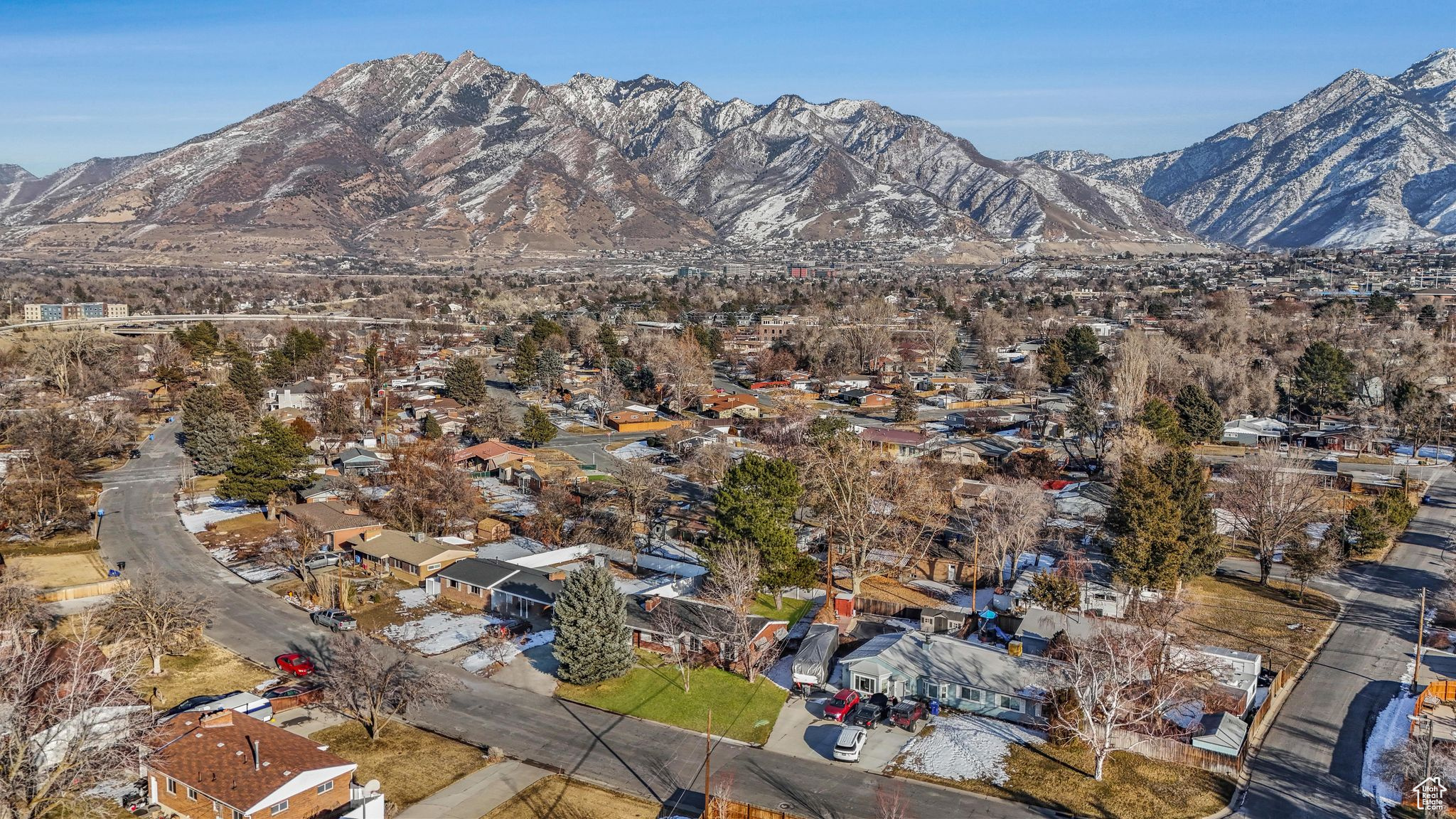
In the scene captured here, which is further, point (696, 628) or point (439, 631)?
point (439, 631)

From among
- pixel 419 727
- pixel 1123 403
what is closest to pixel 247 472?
pixel 419 727

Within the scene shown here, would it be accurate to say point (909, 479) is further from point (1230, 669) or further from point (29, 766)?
point (29, 766)

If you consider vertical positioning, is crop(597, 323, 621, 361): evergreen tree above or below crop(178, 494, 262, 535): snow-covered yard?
above

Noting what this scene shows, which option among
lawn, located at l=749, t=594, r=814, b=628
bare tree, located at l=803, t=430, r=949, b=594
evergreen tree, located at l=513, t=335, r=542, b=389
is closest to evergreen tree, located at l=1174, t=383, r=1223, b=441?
bare tree, located at l=803, t=430, r=949, b=594

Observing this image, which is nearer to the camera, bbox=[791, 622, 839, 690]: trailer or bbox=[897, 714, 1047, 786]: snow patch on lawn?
bbox=[897, 714, 1047, 786]: snow patch on lawn

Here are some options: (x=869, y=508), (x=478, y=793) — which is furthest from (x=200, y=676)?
(x=869, y=508)

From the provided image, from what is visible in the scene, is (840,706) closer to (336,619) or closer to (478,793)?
(478,793)

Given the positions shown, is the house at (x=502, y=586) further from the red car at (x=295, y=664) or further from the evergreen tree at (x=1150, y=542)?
the evergreen tree at (x=1150, y=542)

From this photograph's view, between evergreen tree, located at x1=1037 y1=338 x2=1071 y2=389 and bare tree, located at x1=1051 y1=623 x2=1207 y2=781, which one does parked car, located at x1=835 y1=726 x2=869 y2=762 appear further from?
evergreen tree, located at x1=1037 y1=338 x2=1071 y2=389
